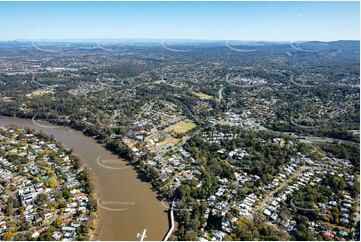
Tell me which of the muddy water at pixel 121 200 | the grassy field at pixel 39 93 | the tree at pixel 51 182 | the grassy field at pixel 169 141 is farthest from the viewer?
the grassy field at pixel 39 93

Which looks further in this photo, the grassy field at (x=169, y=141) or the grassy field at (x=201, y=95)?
the grassy field at (x=201, y=95)

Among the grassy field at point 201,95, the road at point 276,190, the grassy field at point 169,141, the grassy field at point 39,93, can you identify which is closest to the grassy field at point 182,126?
the grassy field at point 169,141

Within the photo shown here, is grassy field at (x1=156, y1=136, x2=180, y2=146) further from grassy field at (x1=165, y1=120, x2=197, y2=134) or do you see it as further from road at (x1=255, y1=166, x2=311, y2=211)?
road at (x1=255, y1=166, x2=311, y2=211)

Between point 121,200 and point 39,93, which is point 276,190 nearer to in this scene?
point 121,200

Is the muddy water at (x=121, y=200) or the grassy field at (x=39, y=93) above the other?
the grassy field at (x=39, y=93)

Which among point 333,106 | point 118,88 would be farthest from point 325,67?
point 118,88

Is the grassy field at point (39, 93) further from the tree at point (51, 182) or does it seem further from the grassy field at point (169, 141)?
the tree at point (51, 182)

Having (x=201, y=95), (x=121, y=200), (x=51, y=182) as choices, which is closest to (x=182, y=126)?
(x=121, y=200)
